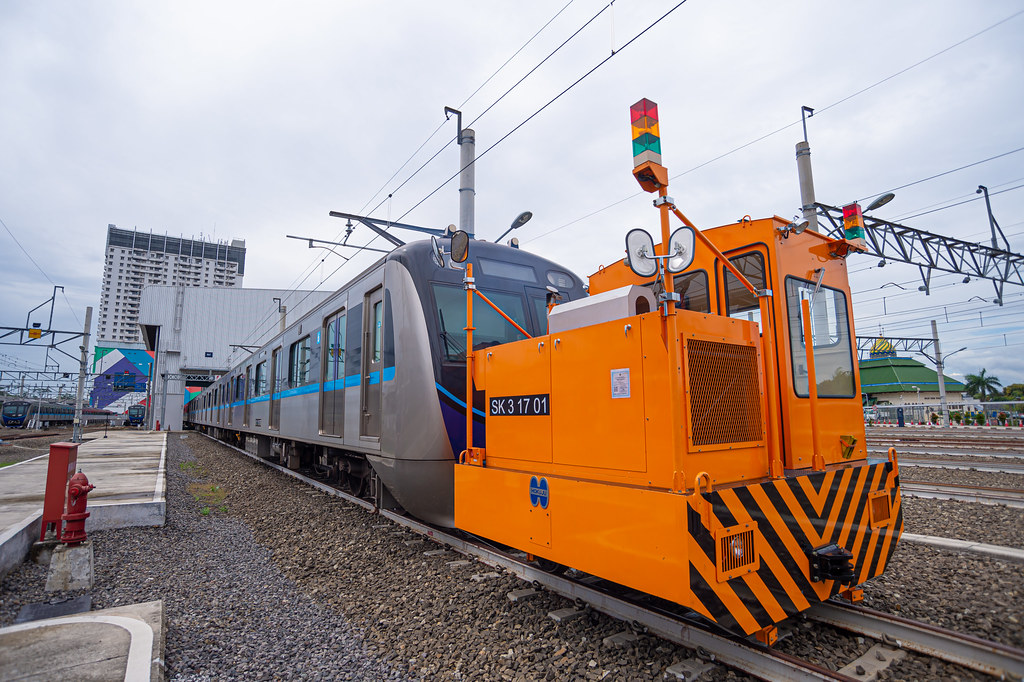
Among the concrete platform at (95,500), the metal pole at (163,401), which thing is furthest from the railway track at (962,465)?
the metal pole at (163,401)

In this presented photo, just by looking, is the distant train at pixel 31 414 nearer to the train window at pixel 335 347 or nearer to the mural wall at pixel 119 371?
the mural wall at pixel 119 371

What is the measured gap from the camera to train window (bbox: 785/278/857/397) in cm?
386

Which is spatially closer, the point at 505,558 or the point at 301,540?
the point at 505,558

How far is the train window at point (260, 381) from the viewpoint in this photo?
13.1 metres

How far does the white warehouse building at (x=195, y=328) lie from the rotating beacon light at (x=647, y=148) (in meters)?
42.9

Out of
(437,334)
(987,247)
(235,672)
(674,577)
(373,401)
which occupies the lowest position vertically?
(235,672)

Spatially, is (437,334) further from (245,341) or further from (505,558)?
(245,341)

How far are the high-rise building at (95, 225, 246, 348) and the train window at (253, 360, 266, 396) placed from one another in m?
96.7

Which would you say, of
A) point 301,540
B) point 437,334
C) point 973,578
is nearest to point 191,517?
point 301,540

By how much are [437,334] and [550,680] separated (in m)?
3.37

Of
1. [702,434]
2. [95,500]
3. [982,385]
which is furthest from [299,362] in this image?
[982,385]

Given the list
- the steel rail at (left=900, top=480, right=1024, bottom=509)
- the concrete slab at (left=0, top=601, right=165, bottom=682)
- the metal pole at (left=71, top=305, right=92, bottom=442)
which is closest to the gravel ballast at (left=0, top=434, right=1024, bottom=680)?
the concrete slab at (left=0, top=601, right=165, bottom=682)

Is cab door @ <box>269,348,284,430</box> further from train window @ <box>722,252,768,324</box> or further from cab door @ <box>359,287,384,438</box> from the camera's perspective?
train window @ <box>722,252,768,324</box>

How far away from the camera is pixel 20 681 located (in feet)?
9.26
